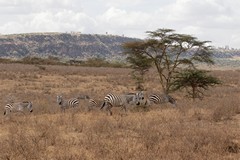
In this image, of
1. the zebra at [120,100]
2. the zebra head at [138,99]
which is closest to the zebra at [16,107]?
the zebra at [120,100]

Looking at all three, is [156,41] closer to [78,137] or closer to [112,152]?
[78,137]

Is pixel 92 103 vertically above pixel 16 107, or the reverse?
pixel 92 103

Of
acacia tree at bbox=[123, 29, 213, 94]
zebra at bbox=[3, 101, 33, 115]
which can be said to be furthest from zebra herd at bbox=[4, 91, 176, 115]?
acacia tree at bbox=[123, 29, 213, 94]

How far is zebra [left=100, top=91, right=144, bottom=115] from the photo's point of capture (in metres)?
17.3

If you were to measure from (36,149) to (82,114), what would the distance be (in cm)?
726

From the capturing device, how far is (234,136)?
1055cm

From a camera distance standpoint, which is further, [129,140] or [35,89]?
[35,89]

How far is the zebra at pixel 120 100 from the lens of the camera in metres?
17.3

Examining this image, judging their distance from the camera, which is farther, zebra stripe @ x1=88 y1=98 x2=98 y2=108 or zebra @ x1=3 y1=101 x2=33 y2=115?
zebra stripe @ x1=88 y1=98 x2=98 y2=108

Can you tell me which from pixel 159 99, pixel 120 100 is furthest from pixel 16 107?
pixel 159 99

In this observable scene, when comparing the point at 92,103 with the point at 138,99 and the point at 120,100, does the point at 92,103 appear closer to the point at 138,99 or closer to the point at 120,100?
the point at 120,100

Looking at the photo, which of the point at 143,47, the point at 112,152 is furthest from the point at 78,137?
the point at 143,47

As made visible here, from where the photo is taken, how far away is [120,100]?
17719 mm

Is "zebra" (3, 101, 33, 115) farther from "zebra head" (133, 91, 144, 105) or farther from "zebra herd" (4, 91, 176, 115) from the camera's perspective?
"zebra head" (133, 91, 144, 105)
